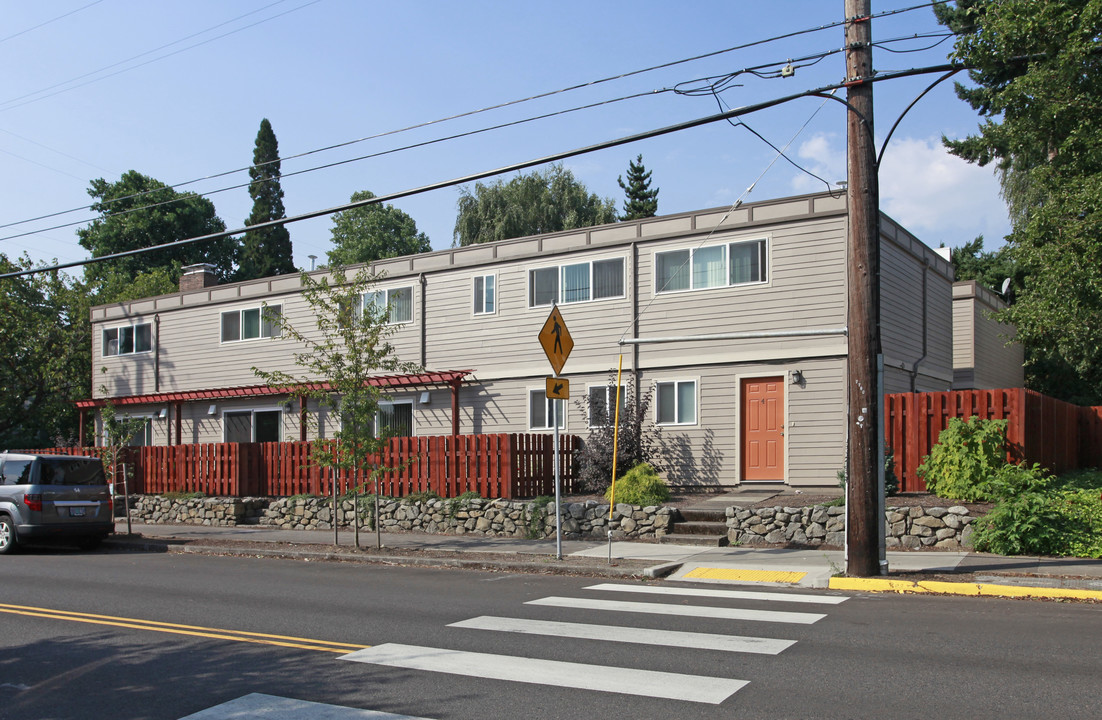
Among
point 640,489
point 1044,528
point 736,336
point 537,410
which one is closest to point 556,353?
point 640,489

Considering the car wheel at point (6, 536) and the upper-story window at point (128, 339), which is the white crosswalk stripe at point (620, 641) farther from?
the upper-story window at point (128, 339)

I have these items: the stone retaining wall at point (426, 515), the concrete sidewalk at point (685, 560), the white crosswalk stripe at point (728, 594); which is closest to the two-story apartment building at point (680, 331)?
the stone retaining wall at point (426, 515)

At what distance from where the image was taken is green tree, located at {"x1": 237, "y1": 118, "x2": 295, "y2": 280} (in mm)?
60969

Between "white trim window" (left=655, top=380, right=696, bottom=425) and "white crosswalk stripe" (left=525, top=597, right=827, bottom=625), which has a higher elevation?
"white trim window" (left=655, top=380, right=696, bottom=425)

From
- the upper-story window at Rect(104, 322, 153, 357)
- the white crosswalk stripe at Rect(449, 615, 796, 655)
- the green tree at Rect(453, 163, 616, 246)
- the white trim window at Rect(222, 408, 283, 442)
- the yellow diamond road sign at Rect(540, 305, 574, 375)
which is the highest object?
the green tree at Rect(453, 163, 616, 246)

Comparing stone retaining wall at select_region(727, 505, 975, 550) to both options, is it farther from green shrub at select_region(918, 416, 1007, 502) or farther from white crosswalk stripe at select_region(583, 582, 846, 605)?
white crosswalk stripe at select_region(583, 582, 846, 605)

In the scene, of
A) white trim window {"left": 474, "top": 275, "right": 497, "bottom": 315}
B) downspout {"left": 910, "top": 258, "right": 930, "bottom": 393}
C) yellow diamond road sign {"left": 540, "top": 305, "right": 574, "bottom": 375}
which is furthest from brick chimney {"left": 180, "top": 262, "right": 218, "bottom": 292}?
downspout {"left": 910, "top": 258, "right": 930, "bottom": 393}

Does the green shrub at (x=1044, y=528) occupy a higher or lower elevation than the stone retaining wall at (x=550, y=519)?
higher

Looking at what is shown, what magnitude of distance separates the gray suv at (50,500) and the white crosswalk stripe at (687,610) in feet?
36.0

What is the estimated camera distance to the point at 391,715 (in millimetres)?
5910

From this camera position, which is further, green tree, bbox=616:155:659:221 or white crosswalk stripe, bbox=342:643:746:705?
green tree, bbox=616:155:659:221

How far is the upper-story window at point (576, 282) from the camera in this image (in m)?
20.5

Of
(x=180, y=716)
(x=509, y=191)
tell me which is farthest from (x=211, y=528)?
(x=509, y=191)

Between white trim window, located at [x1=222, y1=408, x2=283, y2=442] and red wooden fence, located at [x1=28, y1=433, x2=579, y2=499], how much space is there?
2.70 meters
